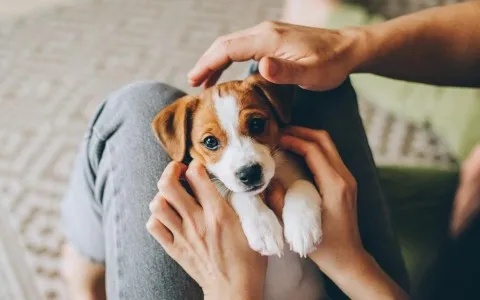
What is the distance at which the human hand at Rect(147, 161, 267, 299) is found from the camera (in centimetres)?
88

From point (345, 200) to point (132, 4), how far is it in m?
1.86

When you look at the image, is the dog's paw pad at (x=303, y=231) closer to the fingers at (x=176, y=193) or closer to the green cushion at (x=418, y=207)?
the fingers at (x=176, y=193)

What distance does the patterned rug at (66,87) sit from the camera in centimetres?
167

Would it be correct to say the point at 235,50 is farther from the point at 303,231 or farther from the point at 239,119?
the point at 303,231

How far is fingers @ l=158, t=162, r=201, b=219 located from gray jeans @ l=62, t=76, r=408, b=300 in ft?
0.27

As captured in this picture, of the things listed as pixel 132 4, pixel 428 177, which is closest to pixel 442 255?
pixel 428 177

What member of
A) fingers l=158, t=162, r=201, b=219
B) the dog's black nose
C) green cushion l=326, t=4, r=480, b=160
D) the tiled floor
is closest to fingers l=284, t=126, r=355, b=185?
the dog's black nose

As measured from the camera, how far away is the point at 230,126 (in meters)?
0.94

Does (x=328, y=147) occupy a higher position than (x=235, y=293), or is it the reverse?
(x=328, y=147)

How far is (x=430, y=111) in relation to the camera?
182 centimetres

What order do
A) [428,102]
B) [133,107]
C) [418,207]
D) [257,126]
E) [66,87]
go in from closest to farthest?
[257,126], [133,107], [418,207], [428,102], [66,87]

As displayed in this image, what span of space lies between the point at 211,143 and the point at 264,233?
0.61ft

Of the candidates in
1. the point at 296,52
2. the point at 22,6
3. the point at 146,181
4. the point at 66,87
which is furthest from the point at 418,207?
the point at 22,6

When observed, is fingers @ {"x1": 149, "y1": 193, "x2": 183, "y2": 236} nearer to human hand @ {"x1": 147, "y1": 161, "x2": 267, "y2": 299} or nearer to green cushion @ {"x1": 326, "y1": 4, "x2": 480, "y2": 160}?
human hand @ {"x1": 147, "y1": 161, "x2": 267, "y2": 299}
